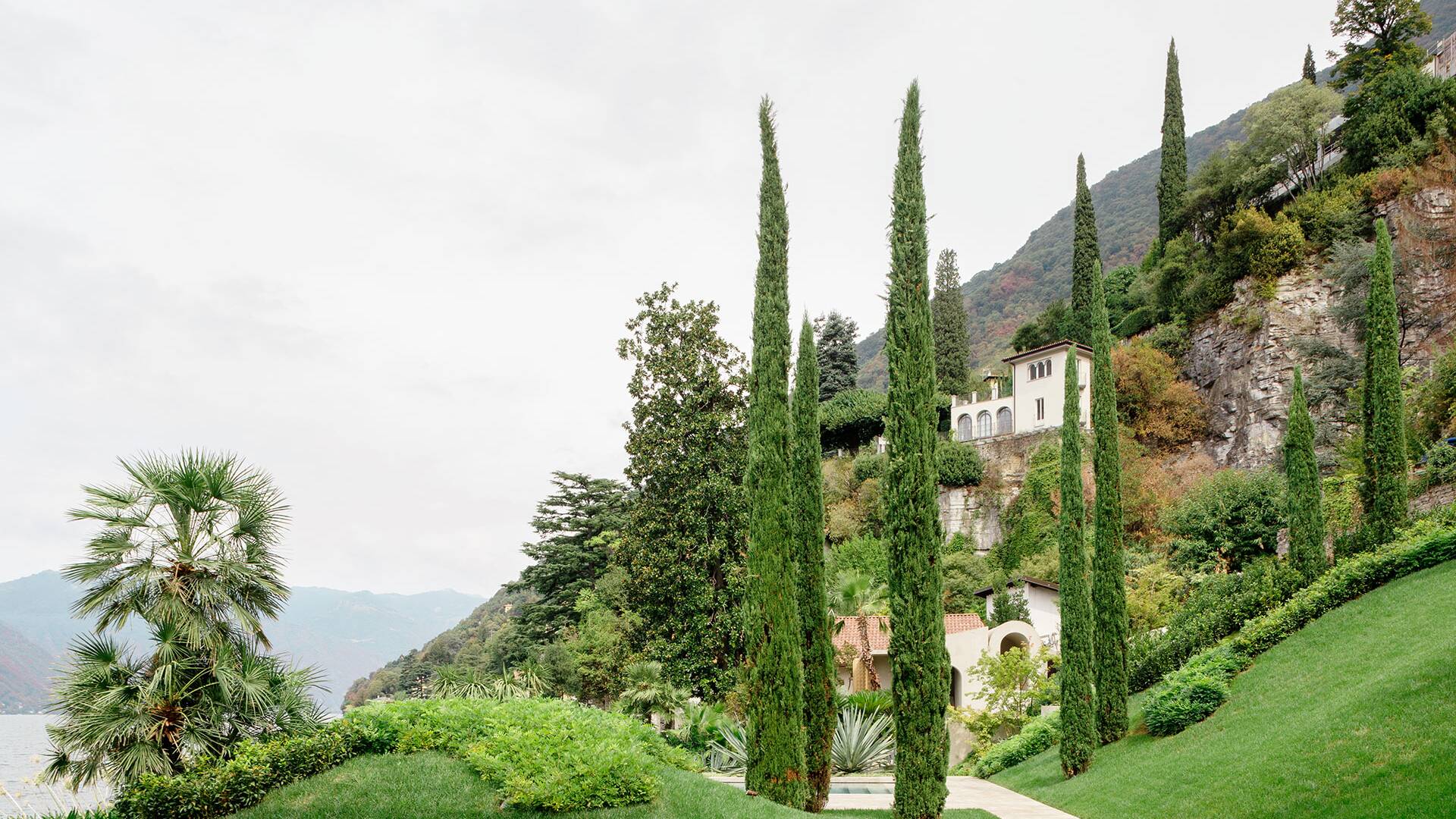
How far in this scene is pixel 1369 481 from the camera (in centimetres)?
1811

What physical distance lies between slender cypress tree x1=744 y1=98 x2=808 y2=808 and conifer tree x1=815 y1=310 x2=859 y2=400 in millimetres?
42684

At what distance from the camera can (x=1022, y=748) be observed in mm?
19609

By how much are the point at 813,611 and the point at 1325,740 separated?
6988 mm

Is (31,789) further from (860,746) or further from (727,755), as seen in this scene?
(860,746)

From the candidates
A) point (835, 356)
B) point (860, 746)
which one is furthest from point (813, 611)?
point (835, 356)

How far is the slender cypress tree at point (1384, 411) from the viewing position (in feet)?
56.6

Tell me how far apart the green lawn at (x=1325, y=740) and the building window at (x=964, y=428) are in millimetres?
27914

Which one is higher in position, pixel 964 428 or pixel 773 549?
pixel 964 428

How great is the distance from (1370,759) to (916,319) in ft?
25.0

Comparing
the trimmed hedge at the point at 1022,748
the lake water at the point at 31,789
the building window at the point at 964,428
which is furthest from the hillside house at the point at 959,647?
the lake water at the point at 31,789

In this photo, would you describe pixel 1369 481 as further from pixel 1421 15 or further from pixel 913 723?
pixel 1421 15

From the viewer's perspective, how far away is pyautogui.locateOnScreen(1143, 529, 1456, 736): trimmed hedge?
1556 centimetres

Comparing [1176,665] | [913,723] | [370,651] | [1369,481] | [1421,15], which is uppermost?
[1421,15]

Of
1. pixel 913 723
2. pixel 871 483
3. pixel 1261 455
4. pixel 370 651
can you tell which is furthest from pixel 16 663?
pixel 370 651
